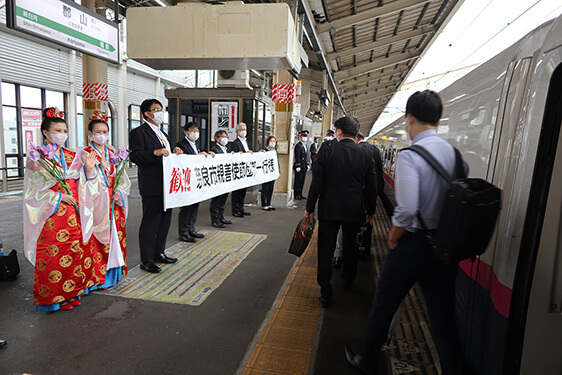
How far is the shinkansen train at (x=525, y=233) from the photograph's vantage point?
1510 mm

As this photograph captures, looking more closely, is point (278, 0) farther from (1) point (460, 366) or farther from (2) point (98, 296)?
(1) point (460, 366)

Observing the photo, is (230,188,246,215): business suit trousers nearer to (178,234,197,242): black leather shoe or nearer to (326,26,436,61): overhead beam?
(178,234,197,242): black leather shoe

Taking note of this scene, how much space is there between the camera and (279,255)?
4.70 meters

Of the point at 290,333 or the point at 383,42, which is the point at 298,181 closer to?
the point at 383,42

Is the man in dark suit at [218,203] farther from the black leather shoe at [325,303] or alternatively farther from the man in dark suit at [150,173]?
the black leather shoe at [325,303]

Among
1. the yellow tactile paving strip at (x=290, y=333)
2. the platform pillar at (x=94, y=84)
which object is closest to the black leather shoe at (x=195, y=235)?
the yellow tactile paving strip at (x=290, y=333)

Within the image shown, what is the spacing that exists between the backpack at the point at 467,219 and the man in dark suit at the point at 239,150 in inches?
212

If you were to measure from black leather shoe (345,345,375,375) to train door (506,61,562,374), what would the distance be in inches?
34.4

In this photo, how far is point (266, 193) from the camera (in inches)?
313

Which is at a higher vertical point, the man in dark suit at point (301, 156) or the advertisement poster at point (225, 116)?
the advertisement poster at point (225, 116)

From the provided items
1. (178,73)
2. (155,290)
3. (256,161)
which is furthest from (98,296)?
(178,73)

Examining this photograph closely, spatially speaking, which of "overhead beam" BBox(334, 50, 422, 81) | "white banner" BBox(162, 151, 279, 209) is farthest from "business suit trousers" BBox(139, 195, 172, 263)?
"overhead beam" BBox(334, 50, 422, 81)

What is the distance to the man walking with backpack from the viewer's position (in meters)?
1.83

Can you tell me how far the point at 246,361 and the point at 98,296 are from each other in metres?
1.71
